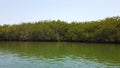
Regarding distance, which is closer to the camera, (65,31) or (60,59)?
(60,59)

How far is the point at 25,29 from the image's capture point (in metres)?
103

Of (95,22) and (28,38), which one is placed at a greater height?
(95,22)

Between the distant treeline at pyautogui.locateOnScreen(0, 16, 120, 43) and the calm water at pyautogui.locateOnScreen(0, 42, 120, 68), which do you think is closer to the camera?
the calm water at pyautogui.locateOnScreen(0, 42, 120, 68)

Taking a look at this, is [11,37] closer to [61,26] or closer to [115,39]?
[61,26]

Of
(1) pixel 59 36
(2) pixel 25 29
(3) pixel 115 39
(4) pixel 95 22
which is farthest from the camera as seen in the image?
(2) pixel 25 29

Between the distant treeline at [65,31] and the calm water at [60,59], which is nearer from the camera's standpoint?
the calm water at [60,59]

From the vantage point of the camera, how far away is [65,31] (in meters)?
95.4

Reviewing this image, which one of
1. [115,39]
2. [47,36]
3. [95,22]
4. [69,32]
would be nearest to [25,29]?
[47,36]

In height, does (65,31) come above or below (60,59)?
above

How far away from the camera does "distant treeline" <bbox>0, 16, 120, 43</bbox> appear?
79.1 metres

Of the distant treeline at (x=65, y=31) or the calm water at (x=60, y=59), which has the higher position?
the distant treeline at (x=65, y=31)

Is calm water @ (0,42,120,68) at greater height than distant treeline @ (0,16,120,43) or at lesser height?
lesser

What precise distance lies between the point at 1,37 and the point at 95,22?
4368 cm

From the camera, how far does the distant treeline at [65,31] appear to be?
259 feet
